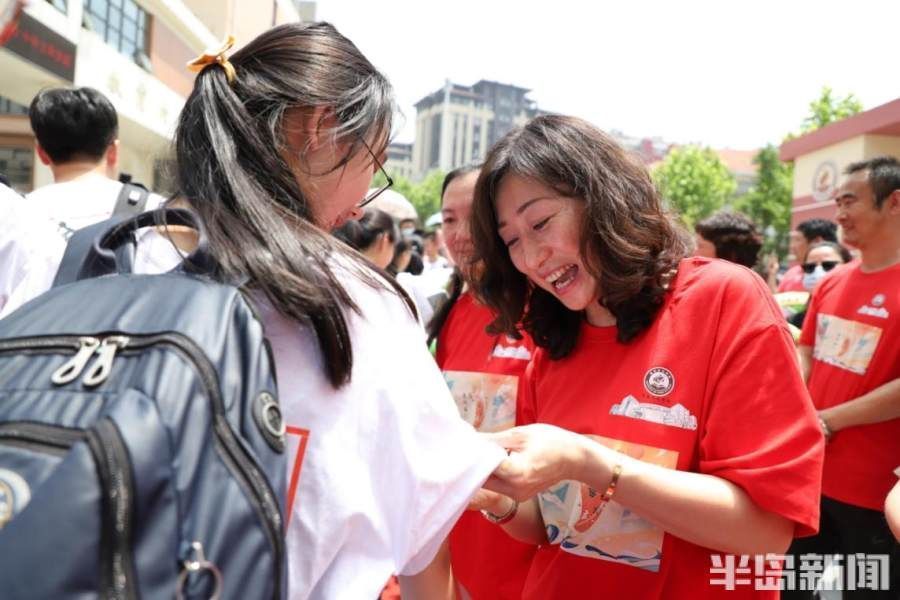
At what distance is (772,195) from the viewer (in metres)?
43.9

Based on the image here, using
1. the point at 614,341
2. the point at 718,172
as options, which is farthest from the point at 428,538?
the point at 718,172

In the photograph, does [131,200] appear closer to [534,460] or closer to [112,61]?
[534,460]

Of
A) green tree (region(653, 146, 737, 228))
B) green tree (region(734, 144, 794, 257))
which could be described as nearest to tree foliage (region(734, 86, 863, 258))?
green tree (region(734, 144, 794, 257))

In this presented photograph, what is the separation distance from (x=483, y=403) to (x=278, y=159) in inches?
56.3

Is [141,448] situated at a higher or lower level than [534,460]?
higher

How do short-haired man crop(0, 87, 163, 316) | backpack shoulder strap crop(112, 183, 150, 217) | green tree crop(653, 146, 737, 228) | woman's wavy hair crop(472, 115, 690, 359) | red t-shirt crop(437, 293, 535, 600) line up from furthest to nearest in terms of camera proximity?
green tree crop(653, 146, 737, 228) < short-haired man crop(0, 87, 163, 316) < backpack shoulder strap crop(112, 183, 150, 217) < red t-shirt crop(437, 293, 535, 600) < woman's wavy hair crop(472, 115, 690, 359)

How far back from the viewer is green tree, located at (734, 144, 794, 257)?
43.2 m

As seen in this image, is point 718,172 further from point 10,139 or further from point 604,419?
point 604,419

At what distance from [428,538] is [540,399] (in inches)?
36.7

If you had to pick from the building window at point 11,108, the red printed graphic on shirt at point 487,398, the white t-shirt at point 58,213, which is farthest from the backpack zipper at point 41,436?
the building window at point 11,108

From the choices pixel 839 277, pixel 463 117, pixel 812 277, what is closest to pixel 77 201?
pixel 839 277

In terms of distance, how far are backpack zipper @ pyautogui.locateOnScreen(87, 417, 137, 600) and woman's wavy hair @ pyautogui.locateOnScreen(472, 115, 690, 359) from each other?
123 cm

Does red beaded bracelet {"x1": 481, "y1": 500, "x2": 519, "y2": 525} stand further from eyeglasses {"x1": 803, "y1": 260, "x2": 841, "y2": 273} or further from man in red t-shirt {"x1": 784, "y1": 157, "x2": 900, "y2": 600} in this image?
eyeglasses {"x1": 803, "y1": 260, "x2": 841, "y2": 273}

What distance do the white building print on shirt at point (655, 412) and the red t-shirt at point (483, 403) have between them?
1.42 ft
